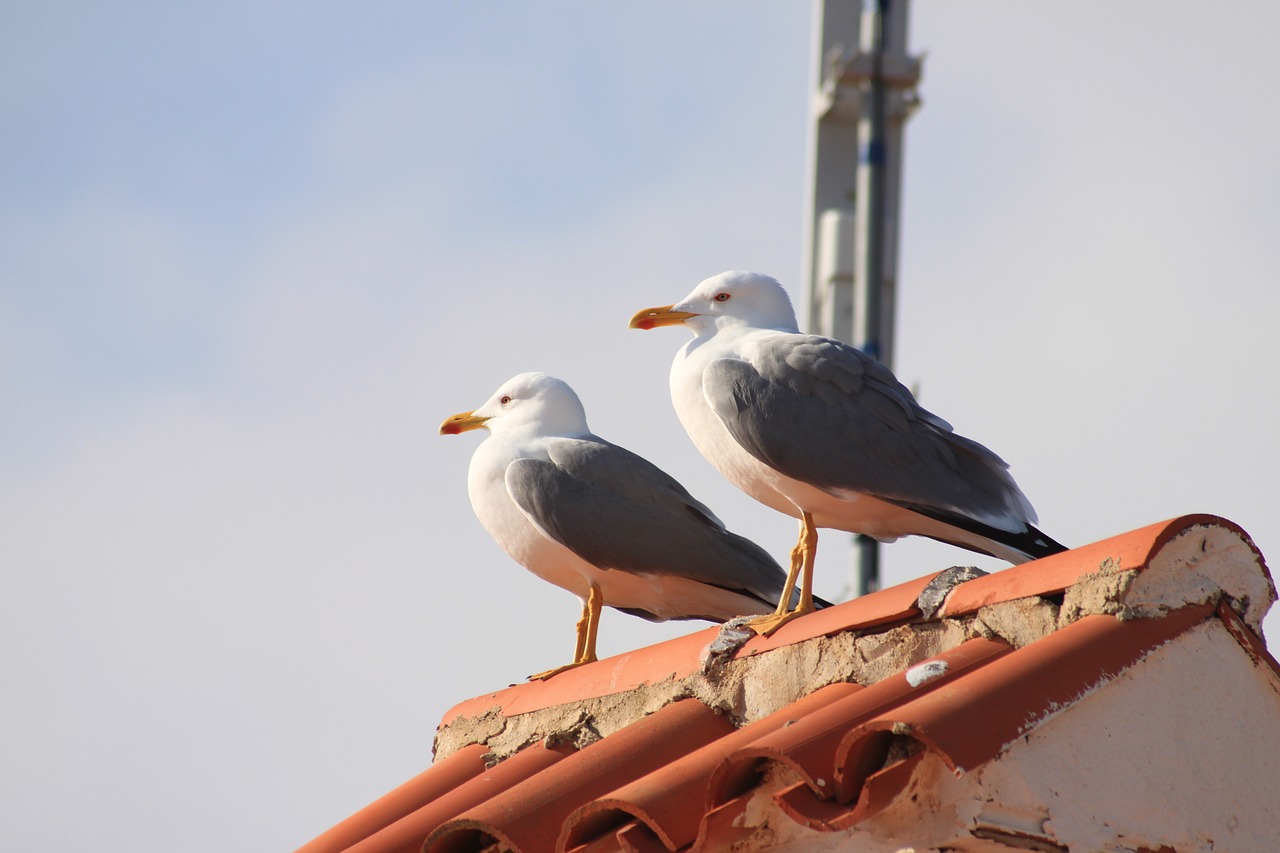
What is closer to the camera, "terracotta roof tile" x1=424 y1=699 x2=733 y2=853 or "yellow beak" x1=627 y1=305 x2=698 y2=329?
"terracotta roof tile" x1=424 y1=699 x2=733 y2=853

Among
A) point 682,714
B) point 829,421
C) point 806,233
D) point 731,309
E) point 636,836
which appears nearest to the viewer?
point 636,836

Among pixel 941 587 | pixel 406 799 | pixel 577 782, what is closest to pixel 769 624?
pixel 941 587

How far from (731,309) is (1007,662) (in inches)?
125

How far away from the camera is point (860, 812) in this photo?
3652 mm

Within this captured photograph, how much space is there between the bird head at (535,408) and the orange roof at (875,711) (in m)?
2.85

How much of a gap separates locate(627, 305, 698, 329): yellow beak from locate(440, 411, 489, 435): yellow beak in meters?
1.41

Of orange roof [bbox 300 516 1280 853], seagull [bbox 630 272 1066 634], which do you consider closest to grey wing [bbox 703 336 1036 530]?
seagull [bbox 630 272 1066 634]

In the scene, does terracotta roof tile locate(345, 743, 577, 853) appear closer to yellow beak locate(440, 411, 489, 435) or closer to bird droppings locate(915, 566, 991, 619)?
bird droppings locate(915, 566, 991, 619)

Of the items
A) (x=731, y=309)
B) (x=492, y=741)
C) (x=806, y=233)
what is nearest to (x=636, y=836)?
(x=492, y=741)

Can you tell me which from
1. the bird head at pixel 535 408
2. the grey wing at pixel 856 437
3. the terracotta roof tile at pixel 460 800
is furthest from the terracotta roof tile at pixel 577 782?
the bird head at pixel 535 408

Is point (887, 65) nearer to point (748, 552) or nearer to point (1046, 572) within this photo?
point (748, 552)

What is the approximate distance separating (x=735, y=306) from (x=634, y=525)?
3.13ft

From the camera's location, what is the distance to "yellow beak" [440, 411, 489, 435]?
8430mm

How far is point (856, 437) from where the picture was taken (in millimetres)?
5984
